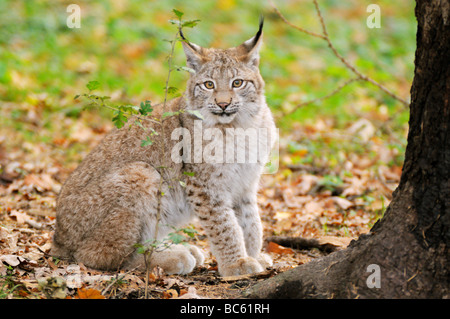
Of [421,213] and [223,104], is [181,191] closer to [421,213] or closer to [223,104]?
[223,104]

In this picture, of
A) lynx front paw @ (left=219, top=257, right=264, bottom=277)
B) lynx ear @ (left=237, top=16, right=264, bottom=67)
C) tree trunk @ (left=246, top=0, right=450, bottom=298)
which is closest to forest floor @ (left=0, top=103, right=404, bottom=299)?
lynx front paw @ (left=219, top=257, right=264, bottom=277)

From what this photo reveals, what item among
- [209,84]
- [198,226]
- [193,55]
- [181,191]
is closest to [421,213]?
[181,191]

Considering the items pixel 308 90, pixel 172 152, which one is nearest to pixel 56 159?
pixel 172 152

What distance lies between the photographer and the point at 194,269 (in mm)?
4242

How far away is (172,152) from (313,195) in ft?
7.05

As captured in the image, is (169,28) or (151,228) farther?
(169,28)

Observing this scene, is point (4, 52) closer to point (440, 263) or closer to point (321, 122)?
point (321, 122)

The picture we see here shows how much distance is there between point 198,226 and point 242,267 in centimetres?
156

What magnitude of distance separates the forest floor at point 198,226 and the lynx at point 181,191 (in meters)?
0.18

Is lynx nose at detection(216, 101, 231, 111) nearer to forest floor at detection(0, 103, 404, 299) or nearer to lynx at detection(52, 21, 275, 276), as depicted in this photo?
lynx at detection(52, 21, 275, 276)

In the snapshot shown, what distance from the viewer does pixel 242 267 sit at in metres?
3.92

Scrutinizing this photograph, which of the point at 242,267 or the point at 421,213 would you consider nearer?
the point at 421,213

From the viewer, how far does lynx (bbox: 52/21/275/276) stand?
3.92m

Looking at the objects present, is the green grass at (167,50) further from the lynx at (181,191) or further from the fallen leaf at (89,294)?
the fallen leaf at (89,294)
